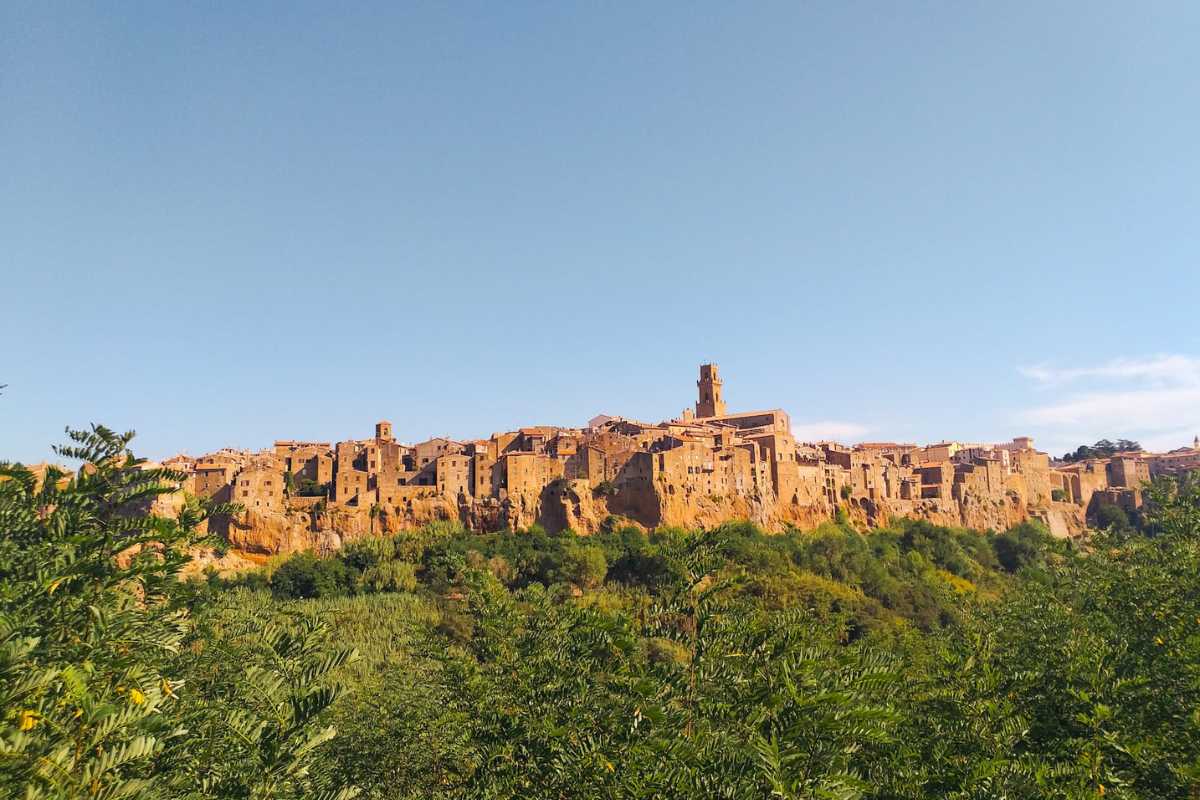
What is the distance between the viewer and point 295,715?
521 cm

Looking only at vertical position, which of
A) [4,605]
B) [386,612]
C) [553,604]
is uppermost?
[4,605]

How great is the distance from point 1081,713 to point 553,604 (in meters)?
7.29

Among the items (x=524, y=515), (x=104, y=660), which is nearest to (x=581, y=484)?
(x=524, y=515)

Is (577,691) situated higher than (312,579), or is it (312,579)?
(577,691)

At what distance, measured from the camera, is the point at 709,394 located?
9481 cm

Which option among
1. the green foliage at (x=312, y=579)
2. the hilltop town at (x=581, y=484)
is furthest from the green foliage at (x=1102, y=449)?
the green foliage at (x=312, y=579)

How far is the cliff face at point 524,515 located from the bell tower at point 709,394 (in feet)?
94.9

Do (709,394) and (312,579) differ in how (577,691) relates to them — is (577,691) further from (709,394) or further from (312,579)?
(709,394)

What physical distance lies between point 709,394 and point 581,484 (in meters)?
39.2

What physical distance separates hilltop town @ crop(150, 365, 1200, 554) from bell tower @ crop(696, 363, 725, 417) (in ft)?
53.6

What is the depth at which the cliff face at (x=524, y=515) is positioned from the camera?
176ft

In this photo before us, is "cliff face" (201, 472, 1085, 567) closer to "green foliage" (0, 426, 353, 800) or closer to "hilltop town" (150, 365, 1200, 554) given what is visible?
"hilltop town" (150, 365, 1200, 554)

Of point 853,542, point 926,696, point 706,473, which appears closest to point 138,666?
point 926,696

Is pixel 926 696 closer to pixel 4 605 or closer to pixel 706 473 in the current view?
pixel 4 605
